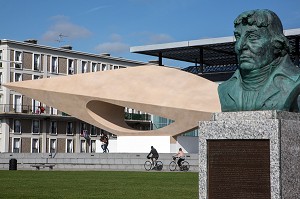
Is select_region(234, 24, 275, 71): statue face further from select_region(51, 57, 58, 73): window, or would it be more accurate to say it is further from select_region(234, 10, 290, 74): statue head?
select_region(51, 57, 58, 73): window

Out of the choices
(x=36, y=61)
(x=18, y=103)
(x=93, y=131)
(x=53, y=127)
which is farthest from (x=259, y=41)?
(x=93, y=131)

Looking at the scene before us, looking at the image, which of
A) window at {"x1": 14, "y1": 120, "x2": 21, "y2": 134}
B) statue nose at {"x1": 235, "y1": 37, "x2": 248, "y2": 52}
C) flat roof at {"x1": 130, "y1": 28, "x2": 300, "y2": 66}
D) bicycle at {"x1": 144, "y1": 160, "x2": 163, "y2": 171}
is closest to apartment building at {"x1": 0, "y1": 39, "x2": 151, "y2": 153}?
window at {"x1": 14, "y1": 120, "x2": 21, "y2": 134}

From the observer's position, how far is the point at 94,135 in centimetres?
7900

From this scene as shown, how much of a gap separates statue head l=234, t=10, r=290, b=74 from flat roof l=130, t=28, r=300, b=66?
36.7 meters

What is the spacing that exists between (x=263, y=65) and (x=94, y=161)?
26.4 metres

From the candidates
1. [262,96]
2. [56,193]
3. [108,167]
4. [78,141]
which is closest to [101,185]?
[56,193]

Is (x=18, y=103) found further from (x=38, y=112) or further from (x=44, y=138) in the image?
(x=44, y=138)

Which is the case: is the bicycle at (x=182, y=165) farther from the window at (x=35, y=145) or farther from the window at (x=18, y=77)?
the window at (x=18, y=77)

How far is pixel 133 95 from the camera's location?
37.7 metres

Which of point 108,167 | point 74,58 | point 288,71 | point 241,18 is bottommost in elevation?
point 108,167

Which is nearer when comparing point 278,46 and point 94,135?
point 278,46

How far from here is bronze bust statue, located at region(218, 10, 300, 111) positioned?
10789 mm

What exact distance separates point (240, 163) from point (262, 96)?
1.21 m

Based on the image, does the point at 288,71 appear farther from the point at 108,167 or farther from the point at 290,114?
the point at 108,167
